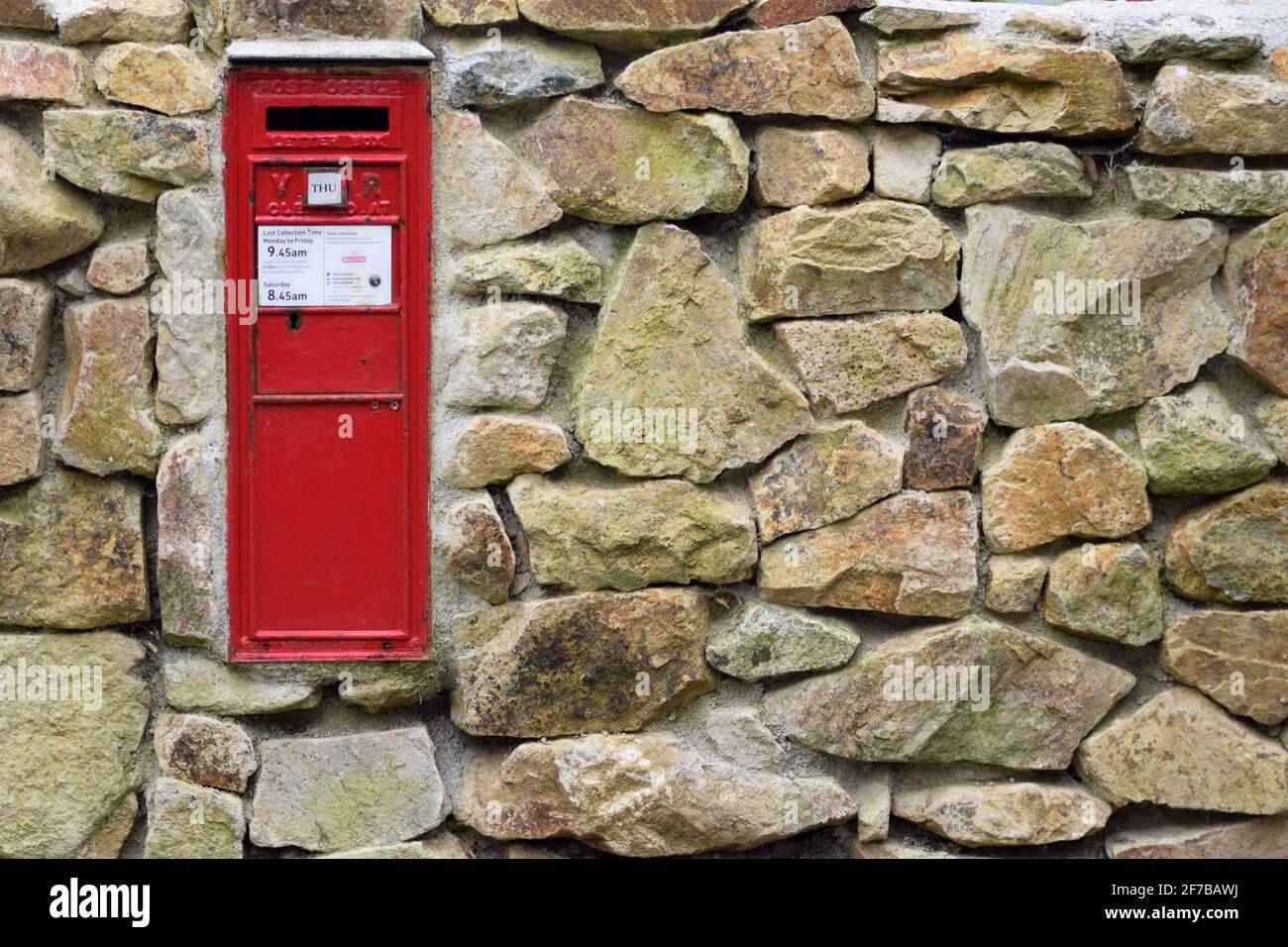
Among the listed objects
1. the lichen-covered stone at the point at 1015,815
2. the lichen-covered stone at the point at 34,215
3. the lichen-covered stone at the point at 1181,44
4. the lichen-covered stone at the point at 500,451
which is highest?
the lichen-covered stone at the point at 1181,44

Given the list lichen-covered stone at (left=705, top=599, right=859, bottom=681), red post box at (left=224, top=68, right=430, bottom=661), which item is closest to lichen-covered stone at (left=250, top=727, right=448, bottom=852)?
red post box at (left=224, top=68, right=430, bottom=661)

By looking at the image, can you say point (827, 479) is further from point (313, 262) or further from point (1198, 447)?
point (313, 262)

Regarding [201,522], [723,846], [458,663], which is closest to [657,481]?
[458,663]

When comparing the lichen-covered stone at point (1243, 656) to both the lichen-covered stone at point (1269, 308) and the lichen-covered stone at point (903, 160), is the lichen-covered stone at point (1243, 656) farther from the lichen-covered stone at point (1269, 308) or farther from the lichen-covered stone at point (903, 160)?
the lichen-covered stone at point (903, 160)

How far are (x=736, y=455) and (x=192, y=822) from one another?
5.38 feet

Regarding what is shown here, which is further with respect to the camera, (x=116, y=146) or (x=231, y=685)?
(x=231, y=685)

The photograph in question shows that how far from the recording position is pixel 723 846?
3.21 meters

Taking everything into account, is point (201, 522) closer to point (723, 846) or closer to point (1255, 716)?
point (723, 846)

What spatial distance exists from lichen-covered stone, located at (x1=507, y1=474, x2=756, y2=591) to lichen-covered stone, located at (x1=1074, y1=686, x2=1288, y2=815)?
1068 mm

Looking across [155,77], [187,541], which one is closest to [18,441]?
[187,541]

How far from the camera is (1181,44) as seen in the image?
316 centimetres

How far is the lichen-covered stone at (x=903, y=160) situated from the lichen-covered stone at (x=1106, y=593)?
1.02 m

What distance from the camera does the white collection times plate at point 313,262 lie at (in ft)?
10.2

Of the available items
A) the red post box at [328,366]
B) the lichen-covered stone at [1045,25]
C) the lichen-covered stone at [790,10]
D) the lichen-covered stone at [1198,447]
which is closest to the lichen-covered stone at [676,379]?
the red post box at [328,366]
